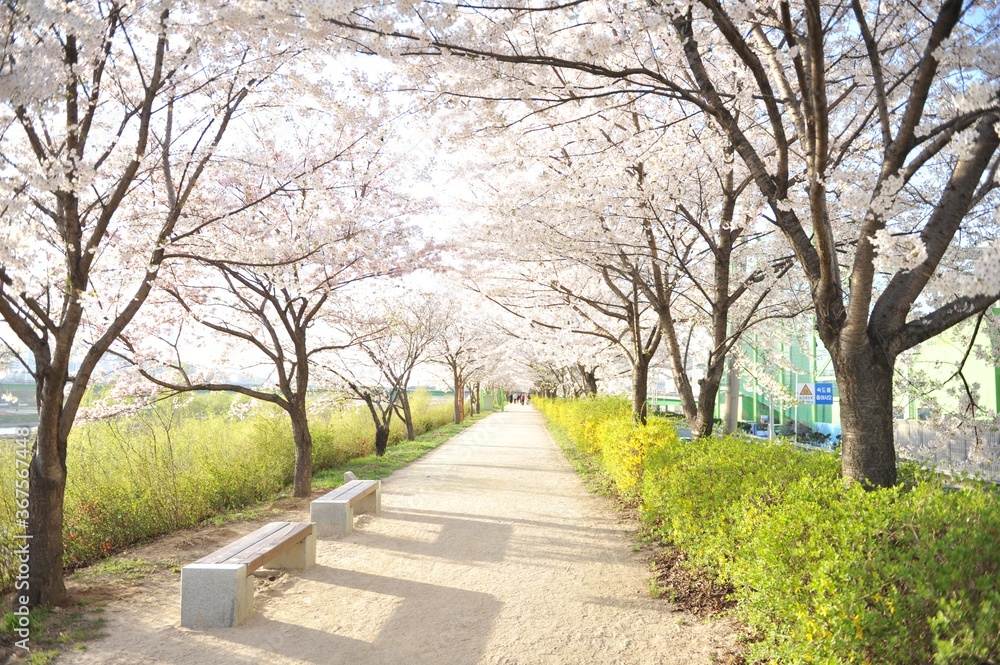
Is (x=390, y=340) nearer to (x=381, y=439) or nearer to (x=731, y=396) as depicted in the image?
(x=381, y=439)

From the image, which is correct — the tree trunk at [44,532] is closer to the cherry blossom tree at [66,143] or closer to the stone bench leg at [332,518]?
the cherry blossom tree at [66,143]

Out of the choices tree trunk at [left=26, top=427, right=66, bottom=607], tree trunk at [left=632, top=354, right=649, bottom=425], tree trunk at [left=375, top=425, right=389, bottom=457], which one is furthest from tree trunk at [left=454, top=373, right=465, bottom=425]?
tree trunk at [left=26, top=427, right=66, bottom=607]

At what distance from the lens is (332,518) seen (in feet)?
21.2

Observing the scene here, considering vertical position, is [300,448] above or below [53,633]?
above

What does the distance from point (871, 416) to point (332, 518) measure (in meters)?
5.20

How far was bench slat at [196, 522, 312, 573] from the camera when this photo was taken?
4.07 m

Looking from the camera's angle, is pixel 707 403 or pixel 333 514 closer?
pixel 333 514

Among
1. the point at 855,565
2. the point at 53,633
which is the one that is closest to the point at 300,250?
the point at 53,633

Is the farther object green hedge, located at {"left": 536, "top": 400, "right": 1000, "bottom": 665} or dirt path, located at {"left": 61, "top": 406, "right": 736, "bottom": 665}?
dirt path, located at {"left": 61, "top": 406, "right": 736, "bottom": 665}

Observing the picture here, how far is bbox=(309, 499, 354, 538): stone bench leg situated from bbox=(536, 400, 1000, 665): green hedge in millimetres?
3799

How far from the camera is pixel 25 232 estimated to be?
442 cm

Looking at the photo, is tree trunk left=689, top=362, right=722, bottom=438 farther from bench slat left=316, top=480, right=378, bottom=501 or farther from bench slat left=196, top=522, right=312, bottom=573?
bench slat left=196, top=522, right=312, bottom=573

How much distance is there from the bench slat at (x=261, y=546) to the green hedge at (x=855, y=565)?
3052 millimetres

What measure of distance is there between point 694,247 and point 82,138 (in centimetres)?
885
